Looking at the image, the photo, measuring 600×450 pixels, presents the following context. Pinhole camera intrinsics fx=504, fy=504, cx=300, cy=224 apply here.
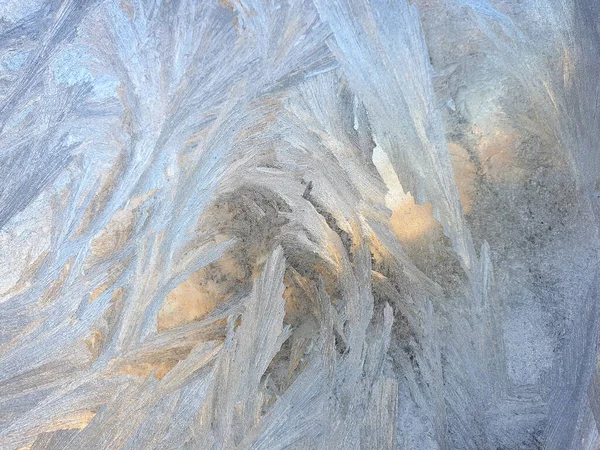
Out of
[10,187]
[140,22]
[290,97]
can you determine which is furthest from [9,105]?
[290,97]

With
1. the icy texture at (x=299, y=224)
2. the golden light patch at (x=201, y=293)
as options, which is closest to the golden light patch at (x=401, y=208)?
the icy texture at (x=299, y=224)

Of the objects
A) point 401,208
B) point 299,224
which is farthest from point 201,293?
point 401,208

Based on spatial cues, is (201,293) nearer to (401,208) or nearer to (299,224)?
(299,224)

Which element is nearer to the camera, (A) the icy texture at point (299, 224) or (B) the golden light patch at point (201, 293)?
(A) the icy texture at point (299, 224)

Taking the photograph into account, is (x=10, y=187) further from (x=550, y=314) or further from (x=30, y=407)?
(x=550, y=314)

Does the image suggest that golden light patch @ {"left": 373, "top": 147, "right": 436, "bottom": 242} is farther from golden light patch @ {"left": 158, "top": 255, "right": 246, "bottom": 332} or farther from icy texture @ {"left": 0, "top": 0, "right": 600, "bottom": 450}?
golden light patch @ {"left": 158, "top": 255, "right": 246, "bottom": 332}

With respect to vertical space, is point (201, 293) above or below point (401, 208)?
below

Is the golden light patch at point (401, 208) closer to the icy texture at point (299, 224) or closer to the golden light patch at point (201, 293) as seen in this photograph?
the icy texture at point (299, 224)

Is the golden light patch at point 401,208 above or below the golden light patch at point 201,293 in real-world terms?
above
